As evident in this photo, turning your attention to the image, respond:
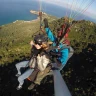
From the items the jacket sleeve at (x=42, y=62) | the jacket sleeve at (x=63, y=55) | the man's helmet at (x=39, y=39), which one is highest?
the man's helmet at (x=39, y=39)

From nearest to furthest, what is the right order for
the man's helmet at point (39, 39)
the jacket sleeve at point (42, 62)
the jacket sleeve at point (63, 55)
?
the man's helmet at point (39, 39) < the jacket sleeve at point (42, 62) < the jacket sleeve at point (63, 55)

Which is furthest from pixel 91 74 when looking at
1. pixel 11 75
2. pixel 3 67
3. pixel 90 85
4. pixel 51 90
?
pixel 3 67

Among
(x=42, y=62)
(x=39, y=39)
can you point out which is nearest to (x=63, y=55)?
(x=42, y=62)

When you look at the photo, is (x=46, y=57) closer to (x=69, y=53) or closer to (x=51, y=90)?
(x=69, y=53)

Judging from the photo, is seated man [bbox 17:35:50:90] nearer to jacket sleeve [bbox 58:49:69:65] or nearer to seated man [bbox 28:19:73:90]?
seated man [bbox 28:19:73:90]

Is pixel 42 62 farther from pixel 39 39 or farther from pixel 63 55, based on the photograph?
pixel 39 39

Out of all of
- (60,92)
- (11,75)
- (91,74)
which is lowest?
(11,75)

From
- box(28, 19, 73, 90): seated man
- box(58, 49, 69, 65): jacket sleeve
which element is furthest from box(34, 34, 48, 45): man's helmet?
box(58, 49, 69, 65): jacket sleeve

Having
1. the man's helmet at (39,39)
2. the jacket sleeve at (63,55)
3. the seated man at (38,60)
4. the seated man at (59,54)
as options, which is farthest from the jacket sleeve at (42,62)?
the man's helmet at (39,39)

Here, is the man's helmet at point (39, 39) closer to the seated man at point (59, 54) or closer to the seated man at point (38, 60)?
the seated man at point (38, 60)
